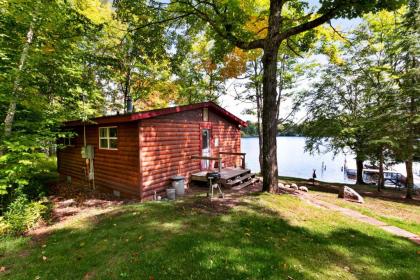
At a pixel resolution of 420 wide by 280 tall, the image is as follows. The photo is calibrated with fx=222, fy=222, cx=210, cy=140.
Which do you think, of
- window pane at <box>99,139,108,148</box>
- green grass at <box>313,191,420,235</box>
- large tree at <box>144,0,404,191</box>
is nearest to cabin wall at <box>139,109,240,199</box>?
Answer: window pane at <box>99,139,108,148</box>

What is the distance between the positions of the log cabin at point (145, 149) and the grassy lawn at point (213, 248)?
8.07 ft

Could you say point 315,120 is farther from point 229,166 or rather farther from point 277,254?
point 277,254

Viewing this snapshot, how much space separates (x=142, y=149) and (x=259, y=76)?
11.6 metres

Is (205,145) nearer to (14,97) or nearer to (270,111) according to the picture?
(270,111)

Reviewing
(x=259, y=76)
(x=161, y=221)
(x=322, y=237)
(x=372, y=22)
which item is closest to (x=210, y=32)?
(x=259, y=76)

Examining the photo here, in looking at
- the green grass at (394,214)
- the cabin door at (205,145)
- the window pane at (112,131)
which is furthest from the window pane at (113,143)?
the green grass at (394,214)

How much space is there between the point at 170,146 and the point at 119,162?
2.24 meters

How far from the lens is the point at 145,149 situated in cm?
875

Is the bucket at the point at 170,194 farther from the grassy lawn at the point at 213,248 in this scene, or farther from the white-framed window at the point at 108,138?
the white-framed window at the point at 108,138

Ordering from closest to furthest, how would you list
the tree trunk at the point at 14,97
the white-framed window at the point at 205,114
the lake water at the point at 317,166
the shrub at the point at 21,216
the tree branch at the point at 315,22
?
the shrub at the point at 21,216 < the tree trunk at the point at 14,97 < the tree branch at the point at 315,22 < the white-framed window at the point at 205,114 < the lake water at the point at 317,166

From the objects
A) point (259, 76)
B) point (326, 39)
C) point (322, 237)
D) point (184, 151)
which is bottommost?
point (322, 237)

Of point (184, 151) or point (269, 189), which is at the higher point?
point (184, 151)

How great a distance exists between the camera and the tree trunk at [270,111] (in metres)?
7.80

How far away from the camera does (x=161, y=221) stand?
5.96 m
